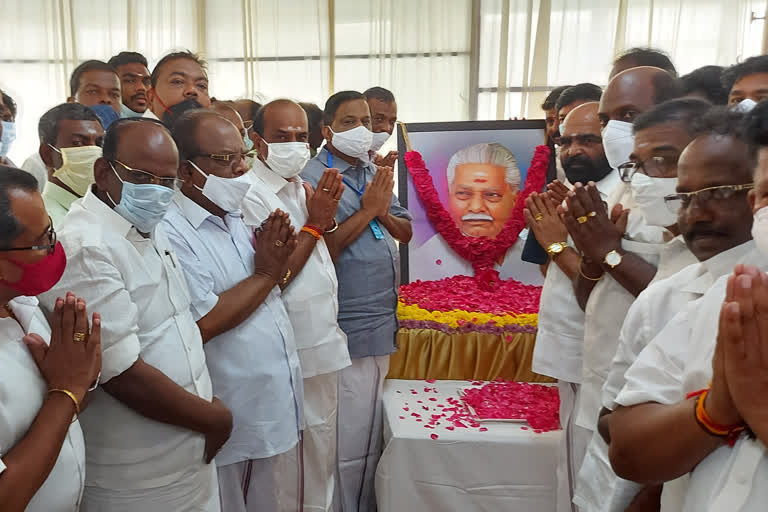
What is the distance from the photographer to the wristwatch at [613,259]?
6.11 feet

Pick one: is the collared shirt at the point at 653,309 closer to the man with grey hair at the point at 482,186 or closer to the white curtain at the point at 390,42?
the man with grey hair at the point at 482,186

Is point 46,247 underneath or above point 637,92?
underneath

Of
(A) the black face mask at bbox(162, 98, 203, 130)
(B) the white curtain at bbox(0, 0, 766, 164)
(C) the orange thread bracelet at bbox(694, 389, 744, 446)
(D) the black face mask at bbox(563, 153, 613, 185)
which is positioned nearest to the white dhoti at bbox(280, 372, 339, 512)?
(D) the black face mask at bbox(563, 153, 613, 185)

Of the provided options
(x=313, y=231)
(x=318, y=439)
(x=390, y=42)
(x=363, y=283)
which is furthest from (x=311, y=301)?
(x=390, y=42)

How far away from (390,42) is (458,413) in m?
4.81

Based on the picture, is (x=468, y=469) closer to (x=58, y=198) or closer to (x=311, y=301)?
(x=311, y=301)

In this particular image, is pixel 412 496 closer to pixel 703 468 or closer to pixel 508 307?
pixel 508 307

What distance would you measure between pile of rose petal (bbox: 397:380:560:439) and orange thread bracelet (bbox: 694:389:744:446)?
1.85m

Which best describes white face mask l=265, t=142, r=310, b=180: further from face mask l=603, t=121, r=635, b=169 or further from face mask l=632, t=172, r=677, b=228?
face mask l=632, t=172, r=677, b=228

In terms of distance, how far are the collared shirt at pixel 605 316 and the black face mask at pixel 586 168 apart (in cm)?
34

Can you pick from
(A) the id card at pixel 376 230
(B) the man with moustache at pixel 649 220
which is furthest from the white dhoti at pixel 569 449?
(A) the id card at pixel 376 230

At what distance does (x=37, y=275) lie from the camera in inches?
48.9

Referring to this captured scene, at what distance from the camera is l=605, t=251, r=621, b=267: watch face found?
186 cm

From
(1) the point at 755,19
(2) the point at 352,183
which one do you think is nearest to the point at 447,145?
(2) the point at 352,183
